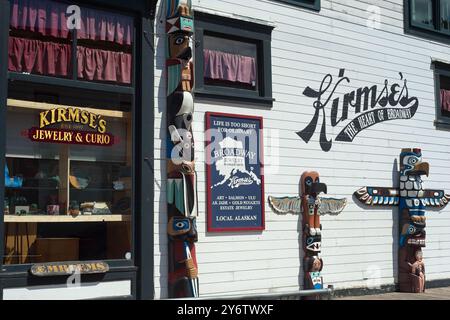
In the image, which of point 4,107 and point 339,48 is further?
point 339,48

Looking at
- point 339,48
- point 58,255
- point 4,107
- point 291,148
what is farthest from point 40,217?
point 339,48

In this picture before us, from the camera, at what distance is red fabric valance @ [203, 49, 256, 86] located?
9609 millimetres

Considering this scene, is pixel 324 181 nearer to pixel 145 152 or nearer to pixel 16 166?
pixel 145 152

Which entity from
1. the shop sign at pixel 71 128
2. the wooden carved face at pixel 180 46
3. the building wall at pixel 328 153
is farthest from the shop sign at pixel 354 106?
the shop sign at pixel 71 128

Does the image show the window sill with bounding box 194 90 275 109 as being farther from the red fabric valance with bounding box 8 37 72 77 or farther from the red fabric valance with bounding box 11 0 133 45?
the red fabric valance with bounding box 8 37 72 77

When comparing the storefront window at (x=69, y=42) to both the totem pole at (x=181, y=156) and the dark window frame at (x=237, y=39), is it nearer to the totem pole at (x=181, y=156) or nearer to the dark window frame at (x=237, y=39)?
the totem pole at (x=181, y=156)

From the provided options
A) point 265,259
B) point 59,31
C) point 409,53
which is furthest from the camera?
point 409,53

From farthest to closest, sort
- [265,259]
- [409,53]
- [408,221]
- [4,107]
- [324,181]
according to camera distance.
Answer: [409,53] → [408,221] → [324,181] → [265,259] → [4,107]

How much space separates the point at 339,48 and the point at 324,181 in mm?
2535

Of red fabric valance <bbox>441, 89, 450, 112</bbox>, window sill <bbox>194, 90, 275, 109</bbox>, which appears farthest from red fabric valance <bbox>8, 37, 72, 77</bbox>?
red fabric valance <bbox>441, 89, 450, 112</bbox>

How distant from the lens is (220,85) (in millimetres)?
9719

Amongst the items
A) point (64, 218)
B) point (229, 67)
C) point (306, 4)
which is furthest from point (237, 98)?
point (64, 218)

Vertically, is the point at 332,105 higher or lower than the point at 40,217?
higher

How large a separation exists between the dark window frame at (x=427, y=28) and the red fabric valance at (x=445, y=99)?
1095mm
